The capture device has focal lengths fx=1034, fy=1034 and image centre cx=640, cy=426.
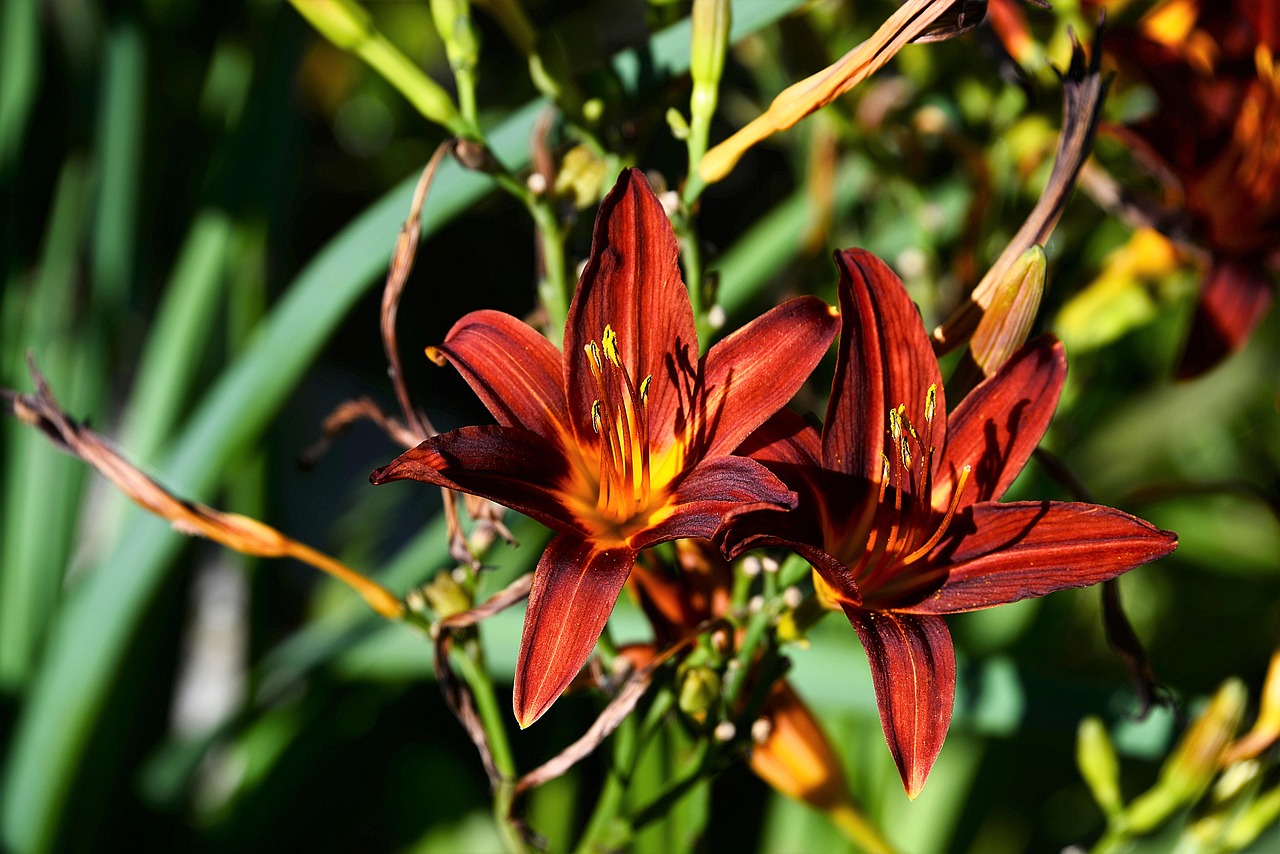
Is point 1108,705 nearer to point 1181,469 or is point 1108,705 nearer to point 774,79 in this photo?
point 774,79

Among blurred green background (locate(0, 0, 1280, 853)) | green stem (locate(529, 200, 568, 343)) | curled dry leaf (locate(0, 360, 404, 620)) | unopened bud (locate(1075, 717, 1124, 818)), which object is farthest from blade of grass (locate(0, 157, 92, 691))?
unopened bud (locate(1075, 717, 1124, 818))

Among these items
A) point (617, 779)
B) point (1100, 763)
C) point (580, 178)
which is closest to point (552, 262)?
point (580, 178)

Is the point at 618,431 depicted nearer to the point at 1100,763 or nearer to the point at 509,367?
the point at 509,367

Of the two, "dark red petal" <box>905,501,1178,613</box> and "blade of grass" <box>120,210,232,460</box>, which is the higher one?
"blade of grass" <box>120,210,232,460</box>

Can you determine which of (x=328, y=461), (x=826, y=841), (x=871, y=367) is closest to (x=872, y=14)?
(x=871, y=367)

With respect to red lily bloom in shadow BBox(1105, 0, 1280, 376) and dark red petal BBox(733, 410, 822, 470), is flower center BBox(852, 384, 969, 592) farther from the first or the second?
red lily bloom in shadow BBox(1105, 0, 1280, 376)
